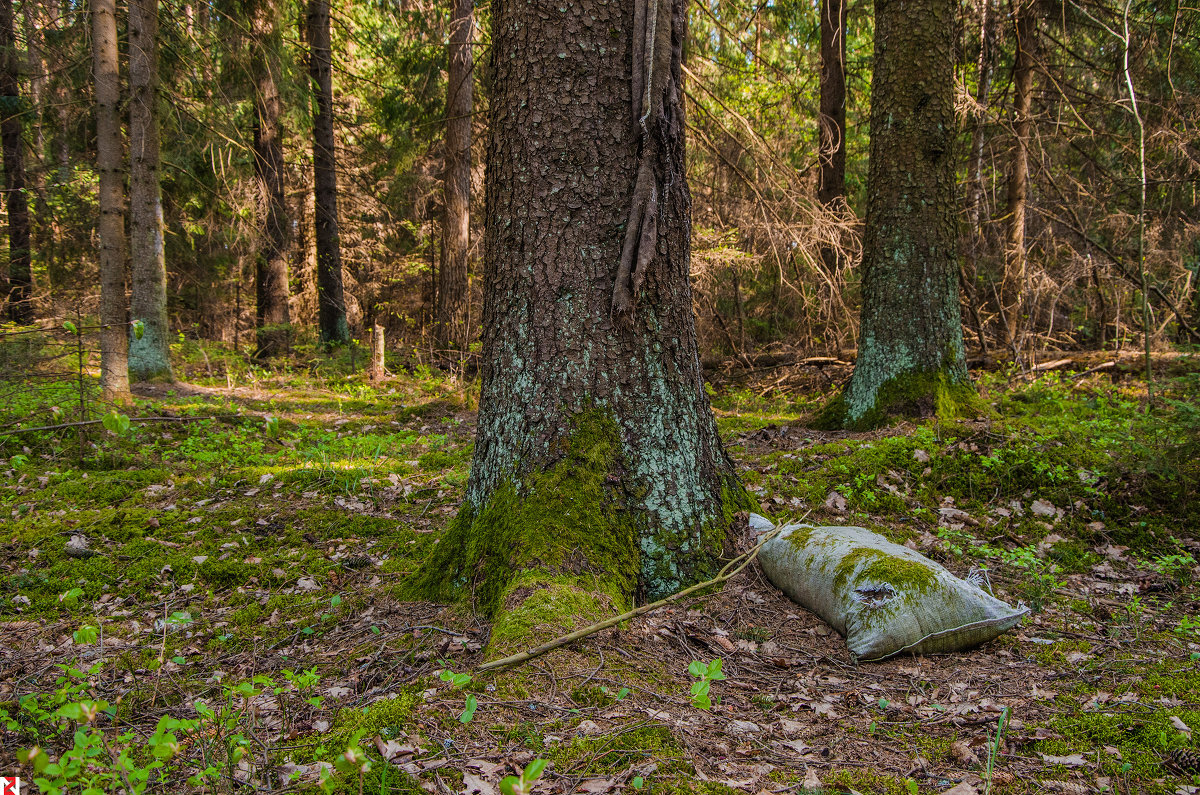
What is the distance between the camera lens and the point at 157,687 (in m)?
2.43

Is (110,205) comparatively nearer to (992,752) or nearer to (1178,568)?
(992,752)

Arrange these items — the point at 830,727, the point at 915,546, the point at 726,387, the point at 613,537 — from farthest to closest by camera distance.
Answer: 1. the point at 726,387
2. the point at 915,546
3. the point at 613,537
4. the point at 830,727

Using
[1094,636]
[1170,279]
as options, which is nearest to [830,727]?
[1094,636]

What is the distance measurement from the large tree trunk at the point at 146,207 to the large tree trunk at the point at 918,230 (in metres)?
8.37

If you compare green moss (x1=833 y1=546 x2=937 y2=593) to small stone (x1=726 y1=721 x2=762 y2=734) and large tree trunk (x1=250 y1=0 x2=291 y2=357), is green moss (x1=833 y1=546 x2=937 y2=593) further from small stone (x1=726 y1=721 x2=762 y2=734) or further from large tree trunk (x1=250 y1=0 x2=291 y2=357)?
large tree trunk (x1=250 y1=0 x2=291 y2=357)

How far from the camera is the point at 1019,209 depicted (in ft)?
28.7

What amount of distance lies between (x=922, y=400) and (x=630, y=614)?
4055mm

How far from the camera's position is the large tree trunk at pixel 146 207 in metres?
7.79

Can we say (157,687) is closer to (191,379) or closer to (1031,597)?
(1031,597)

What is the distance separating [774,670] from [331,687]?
68.8 inches

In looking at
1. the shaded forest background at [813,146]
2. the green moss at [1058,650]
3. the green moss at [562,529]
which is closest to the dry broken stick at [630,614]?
the green moss at [562,529]

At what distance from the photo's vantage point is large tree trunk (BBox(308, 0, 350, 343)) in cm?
1200

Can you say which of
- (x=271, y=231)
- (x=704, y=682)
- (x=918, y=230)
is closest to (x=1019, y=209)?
(x=918, y=230)

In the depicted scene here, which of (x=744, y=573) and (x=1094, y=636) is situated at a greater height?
(x=744, y=573)
